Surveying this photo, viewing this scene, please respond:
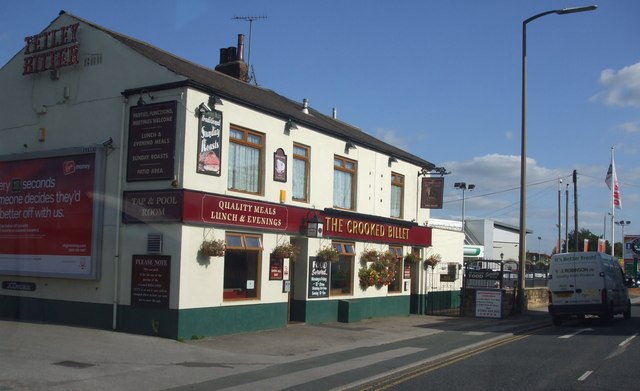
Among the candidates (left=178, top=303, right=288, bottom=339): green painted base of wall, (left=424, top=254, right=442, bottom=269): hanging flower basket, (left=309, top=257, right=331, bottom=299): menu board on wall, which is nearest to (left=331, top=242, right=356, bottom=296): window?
(left=309, top=257, right=331, bottom=299): menu board on wall

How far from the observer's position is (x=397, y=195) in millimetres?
25156

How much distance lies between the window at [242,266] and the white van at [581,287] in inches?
444

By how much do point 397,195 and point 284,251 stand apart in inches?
323

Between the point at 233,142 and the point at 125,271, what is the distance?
4.22 m

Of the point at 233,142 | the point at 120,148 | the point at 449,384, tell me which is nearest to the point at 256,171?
the point at 233,142

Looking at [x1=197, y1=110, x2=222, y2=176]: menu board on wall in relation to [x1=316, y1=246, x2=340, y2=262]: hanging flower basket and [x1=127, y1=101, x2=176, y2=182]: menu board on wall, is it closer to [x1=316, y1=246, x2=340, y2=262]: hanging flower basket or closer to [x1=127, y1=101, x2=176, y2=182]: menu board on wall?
[x1=127, y1=101, x2=176, y2=182]: menu board on wall

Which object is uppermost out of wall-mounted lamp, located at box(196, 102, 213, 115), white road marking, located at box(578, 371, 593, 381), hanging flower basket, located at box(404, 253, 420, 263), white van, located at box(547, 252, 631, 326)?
wall-mounted lamp, located at box(196, 102, 213, 115)

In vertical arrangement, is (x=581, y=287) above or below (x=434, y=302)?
above

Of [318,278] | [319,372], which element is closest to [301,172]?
[318,278]

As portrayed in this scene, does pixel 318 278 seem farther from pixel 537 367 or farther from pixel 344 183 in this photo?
pixel 537 367

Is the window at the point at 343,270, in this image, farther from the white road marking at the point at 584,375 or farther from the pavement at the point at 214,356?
the white road marking at the point at 584,375

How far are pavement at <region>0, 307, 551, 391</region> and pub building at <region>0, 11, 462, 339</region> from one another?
83 cm

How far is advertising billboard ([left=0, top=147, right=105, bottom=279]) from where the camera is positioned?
16.6m

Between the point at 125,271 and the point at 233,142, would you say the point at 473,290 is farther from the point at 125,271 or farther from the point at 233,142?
the point at 125,271
